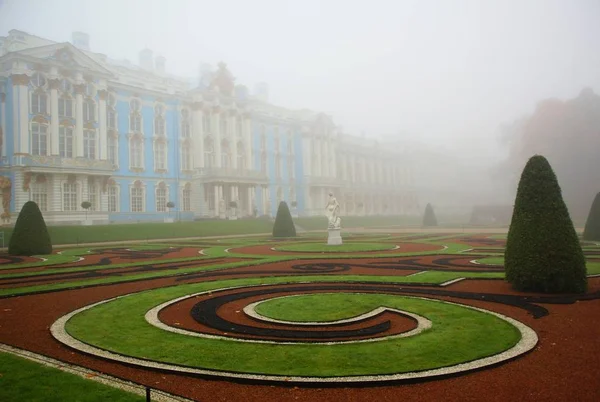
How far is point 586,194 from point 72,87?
206 ft

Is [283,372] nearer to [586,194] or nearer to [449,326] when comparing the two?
[449,326]

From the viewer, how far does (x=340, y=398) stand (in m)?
5.46

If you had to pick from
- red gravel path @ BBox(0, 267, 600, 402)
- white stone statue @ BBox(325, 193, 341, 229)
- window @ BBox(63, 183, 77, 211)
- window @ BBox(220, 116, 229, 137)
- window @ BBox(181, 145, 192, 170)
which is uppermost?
window @ BBox(220, 116, 229, 137)

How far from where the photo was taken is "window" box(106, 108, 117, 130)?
52.8 metres

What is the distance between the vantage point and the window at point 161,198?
186 ft

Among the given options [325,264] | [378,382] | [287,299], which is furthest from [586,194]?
[378,382]

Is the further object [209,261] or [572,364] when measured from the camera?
[209,261]

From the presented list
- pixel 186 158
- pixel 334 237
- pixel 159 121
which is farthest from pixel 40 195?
pixel 334 237

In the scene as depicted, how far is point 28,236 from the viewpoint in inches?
955

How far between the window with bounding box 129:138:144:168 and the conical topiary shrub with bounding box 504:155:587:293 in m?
50.1

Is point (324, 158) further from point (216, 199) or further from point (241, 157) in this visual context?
point (216, 199)

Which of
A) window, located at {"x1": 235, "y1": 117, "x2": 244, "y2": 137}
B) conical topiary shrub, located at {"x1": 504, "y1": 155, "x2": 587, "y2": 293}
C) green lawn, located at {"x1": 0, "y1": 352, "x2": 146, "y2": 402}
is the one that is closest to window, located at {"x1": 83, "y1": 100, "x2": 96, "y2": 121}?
window, located at {"x1": 235, "y1": 117, "x2": 244, "y2": 137}

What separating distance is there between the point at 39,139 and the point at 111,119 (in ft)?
30.6

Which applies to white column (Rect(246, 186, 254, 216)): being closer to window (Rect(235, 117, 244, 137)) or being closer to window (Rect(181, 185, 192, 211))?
window (Rect(181, 185, 192, 211))
